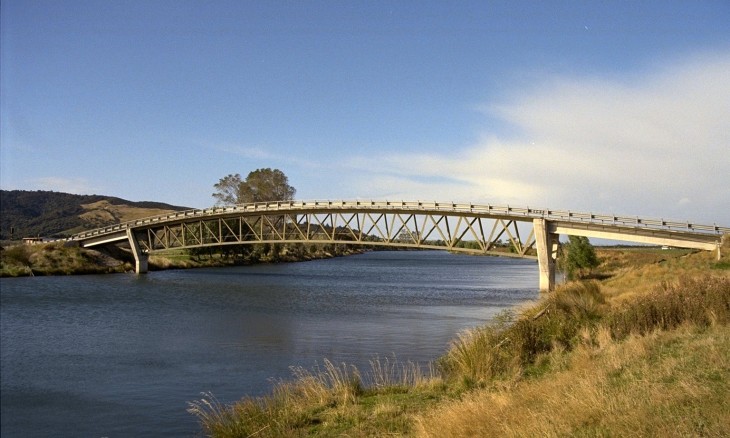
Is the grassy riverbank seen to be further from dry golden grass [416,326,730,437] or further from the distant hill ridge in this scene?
the distant hill ridge

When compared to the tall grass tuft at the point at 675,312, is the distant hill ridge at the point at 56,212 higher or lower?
higher

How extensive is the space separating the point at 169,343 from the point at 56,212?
455ft

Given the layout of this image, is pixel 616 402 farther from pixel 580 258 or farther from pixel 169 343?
pixel 580 258

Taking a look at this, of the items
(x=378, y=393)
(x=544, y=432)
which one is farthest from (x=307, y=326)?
(x=544, y=432)

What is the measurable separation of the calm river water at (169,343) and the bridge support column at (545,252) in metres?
2.43

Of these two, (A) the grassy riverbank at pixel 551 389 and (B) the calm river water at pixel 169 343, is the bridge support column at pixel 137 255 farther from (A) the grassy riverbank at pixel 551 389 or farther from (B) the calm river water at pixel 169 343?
(A) the grassy riverbank at pixel 551 389

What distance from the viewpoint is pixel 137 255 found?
82312mm

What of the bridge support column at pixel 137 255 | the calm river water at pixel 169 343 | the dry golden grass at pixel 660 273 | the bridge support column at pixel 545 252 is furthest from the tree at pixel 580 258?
the bridge support column at pixel 137 255

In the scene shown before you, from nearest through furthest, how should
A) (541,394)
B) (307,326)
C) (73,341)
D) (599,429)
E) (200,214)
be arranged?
(599,429), (541,394), (73,341), (307,326), (200,214)

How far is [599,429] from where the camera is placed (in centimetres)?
855

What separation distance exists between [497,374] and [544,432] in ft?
23.9

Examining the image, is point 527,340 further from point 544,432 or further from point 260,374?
point 544,432

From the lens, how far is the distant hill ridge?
124 meters

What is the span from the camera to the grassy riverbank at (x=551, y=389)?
29.8ft
